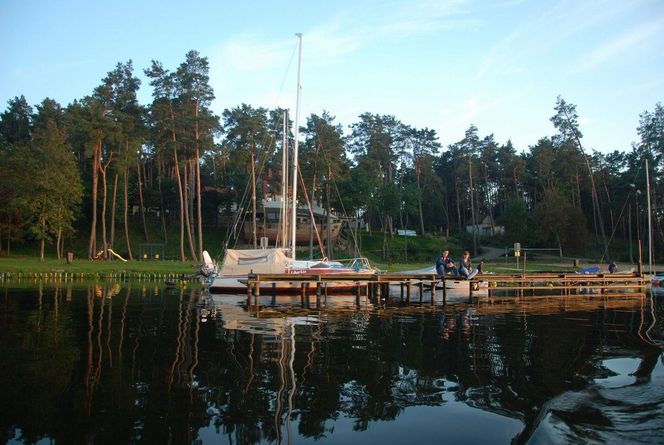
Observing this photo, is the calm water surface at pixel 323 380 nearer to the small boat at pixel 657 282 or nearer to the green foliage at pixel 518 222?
the small boat at pixel 657 282

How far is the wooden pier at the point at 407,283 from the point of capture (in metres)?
27.2

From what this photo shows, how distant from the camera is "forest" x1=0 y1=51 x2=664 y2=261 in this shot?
5212 centimetres

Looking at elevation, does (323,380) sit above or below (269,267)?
below

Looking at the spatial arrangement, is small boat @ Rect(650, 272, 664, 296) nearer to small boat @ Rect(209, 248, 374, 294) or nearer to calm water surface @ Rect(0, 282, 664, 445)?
calm water surface @ Rect(0, 282, 664, 445)

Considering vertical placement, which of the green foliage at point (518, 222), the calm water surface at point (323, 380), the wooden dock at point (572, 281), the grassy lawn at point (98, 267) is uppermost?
the green foliage at point (518, 222)

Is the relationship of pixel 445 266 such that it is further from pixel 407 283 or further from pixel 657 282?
pixel 657 282

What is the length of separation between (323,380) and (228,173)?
61563 mm

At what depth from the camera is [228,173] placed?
70.1m

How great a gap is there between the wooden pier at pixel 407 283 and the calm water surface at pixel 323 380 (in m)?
6.48

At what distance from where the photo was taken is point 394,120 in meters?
78.2

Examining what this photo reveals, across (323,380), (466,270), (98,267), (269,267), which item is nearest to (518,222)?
(466,270)

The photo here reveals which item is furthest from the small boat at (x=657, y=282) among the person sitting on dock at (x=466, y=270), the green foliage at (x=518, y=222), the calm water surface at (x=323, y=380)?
the green foliage at (x=518, y=222)

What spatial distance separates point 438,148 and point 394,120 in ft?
28.6

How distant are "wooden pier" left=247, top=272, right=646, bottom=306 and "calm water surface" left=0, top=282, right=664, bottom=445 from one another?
648 cm
